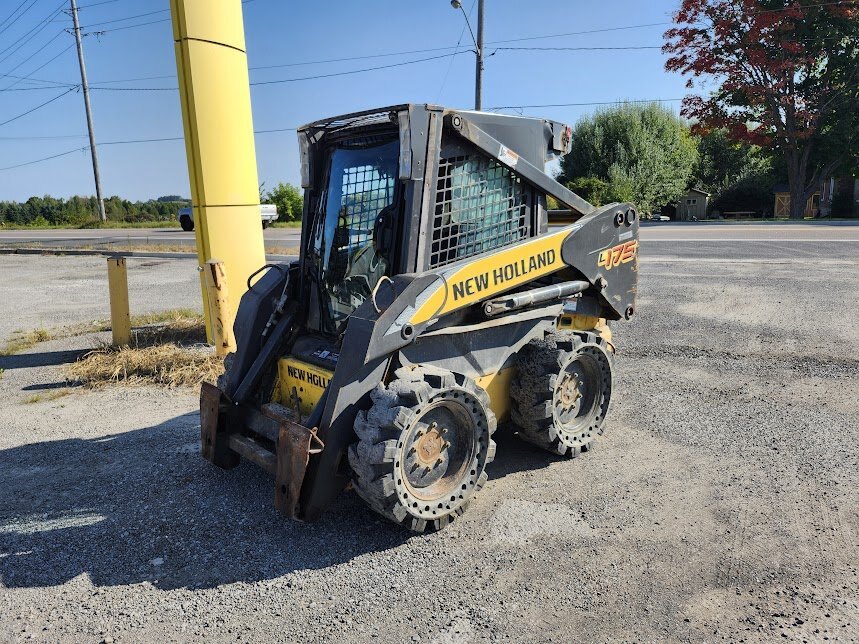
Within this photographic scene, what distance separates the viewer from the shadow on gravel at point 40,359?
8023 millimetres

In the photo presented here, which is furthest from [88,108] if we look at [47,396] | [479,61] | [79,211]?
[47,396]

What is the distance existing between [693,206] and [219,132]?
34591mm

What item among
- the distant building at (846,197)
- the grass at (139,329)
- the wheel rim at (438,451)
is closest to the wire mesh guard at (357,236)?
the wheel rim at (438,451)

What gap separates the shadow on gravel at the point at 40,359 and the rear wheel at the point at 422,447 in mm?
6088

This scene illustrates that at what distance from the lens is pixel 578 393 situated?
5.09 metres

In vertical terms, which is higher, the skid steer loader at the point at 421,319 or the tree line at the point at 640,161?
the tree line at the point at 640,161

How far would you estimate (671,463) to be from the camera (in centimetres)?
488

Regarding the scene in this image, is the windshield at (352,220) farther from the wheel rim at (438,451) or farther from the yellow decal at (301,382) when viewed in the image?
the wheel rim at (438,451)

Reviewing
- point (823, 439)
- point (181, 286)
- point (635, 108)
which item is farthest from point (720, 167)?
point (823, 439)

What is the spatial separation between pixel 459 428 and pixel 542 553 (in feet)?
2.94

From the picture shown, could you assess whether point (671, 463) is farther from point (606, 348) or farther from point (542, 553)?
point (542, 553)

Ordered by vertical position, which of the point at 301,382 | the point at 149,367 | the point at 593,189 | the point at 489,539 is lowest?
the point at 489,539

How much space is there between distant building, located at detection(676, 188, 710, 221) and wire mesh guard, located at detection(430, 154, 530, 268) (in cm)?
3517

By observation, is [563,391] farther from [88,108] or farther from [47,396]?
[88,108]
